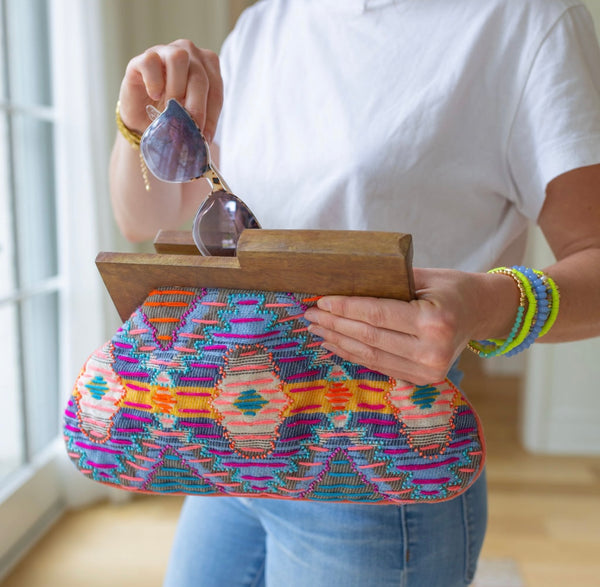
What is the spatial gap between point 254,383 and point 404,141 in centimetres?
28

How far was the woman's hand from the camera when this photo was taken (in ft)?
1.46

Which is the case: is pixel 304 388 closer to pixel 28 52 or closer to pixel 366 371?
pixel 366 371

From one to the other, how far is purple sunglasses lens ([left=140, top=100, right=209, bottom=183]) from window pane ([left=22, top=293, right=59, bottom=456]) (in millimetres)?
1425

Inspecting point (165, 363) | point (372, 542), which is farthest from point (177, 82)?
point (372, 542)

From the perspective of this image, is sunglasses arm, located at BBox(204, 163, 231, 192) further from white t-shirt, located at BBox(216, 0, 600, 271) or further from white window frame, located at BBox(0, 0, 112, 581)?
white window frame, located at BBox(0, 0, 112, 581)

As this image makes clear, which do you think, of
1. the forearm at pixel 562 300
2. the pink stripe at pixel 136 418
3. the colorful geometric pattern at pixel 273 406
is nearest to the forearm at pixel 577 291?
the forearm at pixel 562 300

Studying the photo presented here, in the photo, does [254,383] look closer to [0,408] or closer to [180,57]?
[180,57]

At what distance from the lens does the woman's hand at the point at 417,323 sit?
445 millimetres

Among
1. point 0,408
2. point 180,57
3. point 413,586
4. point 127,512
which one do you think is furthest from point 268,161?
point 127,512

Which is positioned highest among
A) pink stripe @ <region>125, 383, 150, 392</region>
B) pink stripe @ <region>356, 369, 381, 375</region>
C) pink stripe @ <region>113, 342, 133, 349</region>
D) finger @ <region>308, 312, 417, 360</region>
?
finger @ <region>308, 312, 417, 360</region>

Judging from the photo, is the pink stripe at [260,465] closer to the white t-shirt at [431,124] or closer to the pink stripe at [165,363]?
the pink stripe at [165,363]

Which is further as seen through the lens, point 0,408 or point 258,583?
point 0,408

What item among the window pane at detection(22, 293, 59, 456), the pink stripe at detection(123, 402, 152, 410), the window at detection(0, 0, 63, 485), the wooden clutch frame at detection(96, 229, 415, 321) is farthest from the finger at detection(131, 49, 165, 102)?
the window pane at detection(22, 293, 59, 456)

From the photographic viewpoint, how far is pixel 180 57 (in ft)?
1.64
